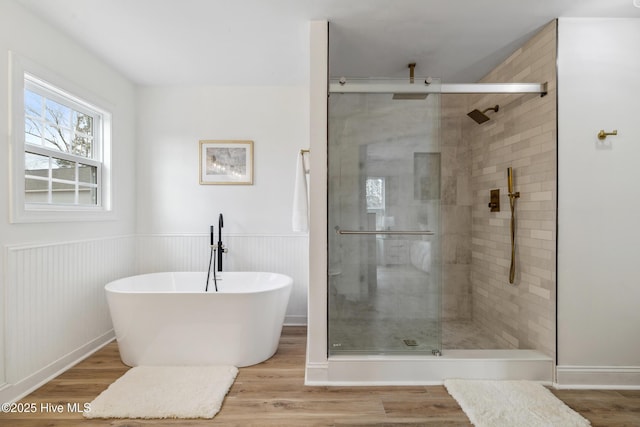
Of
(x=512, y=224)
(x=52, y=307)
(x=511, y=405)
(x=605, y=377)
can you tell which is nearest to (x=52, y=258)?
(x=52, y=307)

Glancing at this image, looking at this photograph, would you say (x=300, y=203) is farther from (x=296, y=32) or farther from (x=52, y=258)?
(x=52, y=258)

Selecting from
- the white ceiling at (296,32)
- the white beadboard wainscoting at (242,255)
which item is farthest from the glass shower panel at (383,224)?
the white beadboard wainscoting at (242,255)

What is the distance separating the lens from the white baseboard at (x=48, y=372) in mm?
2070

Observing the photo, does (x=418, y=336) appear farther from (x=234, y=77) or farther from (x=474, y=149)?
(x=234, y=77)

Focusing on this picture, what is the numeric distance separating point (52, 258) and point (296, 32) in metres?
2.35

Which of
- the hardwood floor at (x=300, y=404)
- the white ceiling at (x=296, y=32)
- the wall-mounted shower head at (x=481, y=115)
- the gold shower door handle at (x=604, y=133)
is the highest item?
the white ceiling at (x=296, y=32)

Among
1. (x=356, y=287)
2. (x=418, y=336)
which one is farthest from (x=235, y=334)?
(x=418, y=336)

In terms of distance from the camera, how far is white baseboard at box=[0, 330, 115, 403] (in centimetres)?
207

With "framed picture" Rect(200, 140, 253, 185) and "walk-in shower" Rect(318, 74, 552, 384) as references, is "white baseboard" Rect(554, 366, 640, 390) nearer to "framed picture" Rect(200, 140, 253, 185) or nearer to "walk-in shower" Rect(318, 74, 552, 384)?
"walk-in shower" Rect(318, 74, 552, 384)

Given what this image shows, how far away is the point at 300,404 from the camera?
208cm

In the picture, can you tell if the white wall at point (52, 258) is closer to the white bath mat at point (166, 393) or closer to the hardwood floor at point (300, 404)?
the hardwood floor at point (300, 404)

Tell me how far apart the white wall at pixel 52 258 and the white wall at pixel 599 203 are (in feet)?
11.4

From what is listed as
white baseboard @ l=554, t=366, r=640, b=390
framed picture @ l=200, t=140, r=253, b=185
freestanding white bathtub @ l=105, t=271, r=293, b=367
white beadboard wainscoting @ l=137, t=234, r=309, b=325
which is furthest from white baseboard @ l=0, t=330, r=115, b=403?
white baseboard @ l=554, t=366, r=640, b=390

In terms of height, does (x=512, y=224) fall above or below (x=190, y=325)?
above
